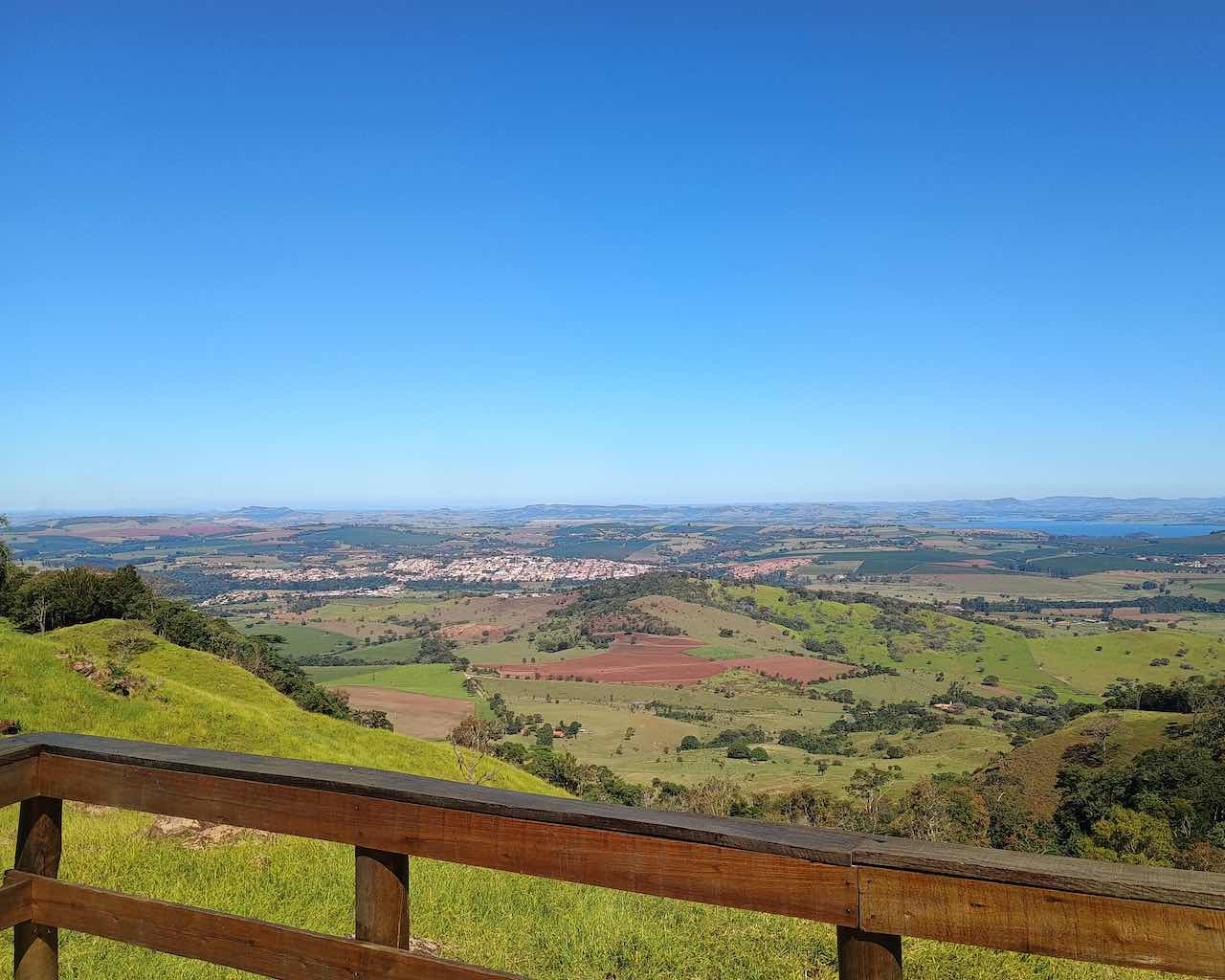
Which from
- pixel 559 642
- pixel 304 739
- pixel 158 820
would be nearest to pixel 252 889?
pixel 158 820

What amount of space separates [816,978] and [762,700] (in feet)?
297

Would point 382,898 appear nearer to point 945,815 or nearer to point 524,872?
point 524,872

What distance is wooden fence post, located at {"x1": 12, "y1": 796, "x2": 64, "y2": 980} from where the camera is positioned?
268 cm

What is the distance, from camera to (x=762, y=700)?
9169cm

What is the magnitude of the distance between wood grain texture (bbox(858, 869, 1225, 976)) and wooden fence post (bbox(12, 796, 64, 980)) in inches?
102

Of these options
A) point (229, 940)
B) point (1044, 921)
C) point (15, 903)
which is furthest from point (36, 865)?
point (1044, 921)

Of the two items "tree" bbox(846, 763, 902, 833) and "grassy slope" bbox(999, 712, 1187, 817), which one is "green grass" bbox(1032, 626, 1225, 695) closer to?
"grassy slope" bbox(999, 712, 1187, 817)

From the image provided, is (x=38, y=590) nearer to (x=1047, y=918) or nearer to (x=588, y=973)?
(x=588, y=973)

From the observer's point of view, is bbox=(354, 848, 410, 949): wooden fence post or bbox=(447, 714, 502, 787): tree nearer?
bbox=(354, 848, 410, 949): wooden fence post

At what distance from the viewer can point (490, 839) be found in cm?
211

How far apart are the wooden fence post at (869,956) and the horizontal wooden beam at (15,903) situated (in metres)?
2.49

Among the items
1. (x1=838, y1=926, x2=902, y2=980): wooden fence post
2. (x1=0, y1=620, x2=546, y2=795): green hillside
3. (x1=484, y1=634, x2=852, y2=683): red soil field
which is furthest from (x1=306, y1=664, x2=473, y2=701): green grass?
(x1=838, y1=926, x2=902, y2=980): wooden fence post

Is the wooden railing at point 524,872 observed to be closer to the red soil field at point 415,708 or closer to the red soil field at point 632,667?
the red soil field at point 415,708

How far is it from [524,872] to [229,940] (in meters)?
0.96
